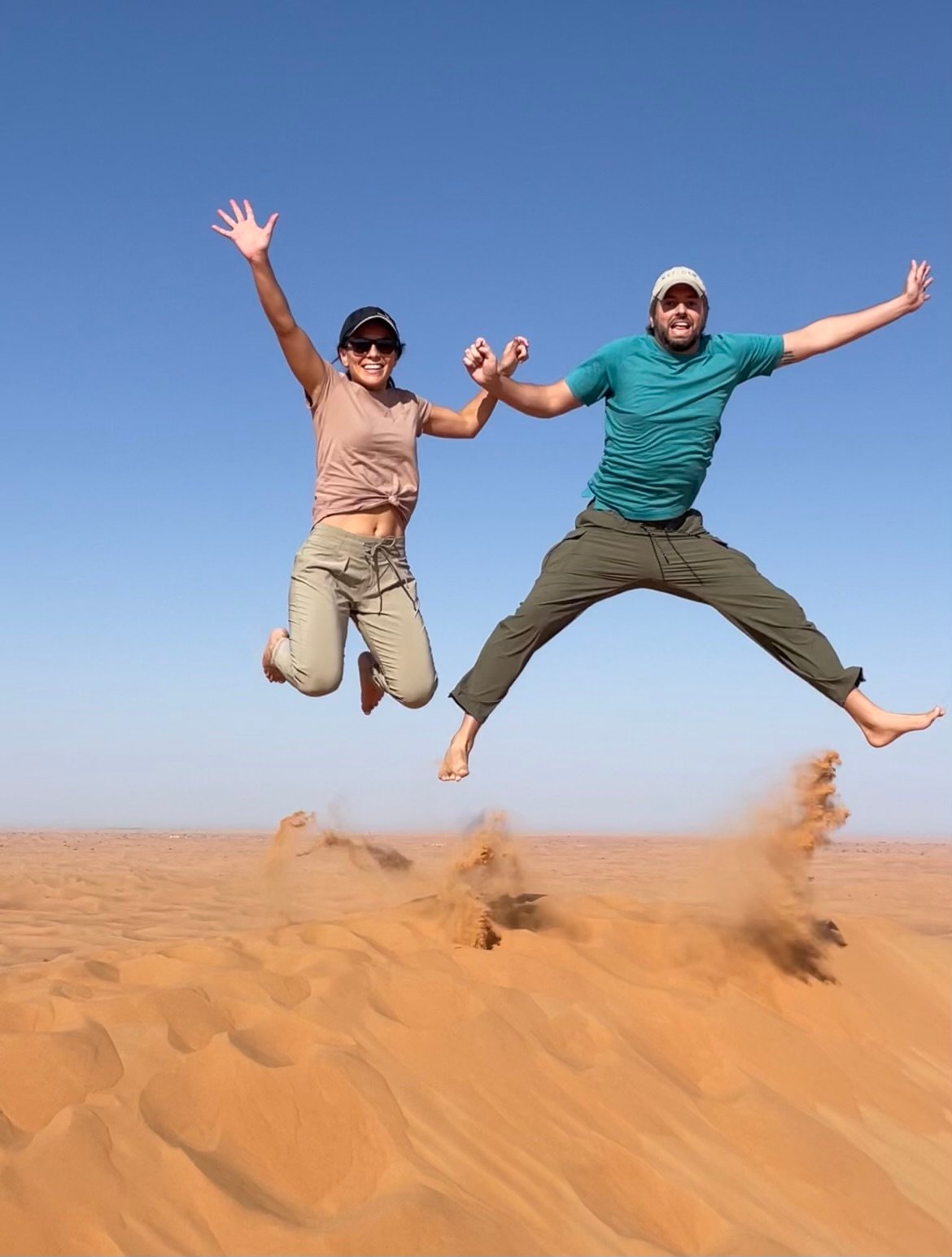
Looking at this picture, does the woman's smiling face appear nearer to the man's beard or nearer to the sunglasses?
the sunglasses

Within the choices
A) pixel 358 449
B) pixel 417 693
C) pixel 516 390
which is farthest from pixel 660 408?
pixel 417 693

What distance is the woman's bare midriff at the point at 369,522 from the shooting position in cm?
459

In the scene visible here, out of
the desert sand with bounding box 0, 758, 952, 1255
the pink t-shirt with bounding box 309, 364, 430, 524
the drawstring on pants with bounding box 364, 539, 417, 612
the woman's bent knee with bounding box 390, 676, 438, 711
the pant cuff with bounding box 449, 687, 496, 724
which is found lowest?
the desert sand with bounding box 0, 758, 952, 1255

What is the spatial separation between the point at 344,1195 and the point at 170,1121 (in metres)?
0.53

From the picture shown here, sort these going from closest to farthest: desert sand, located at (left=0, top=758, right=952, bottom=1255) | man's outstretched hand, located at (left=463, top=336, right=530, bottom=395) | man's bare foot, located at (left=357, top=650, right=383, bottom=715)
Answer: desert sand, located at (left=0, top=758, right=952, bottom=1255) < man's outstretched hand, located at (left=463, top=336, right=530, bottom=395) < man's bare foot, located at (left=357, top=650, right=383, bottom=715)

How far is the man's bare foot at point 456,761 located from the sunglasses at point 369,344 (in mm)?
1734

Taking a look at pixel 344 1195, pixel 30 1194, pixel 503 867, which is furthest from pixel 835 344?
pixel 30 1194

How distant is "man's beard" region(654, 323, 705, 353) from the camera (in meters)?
4.38

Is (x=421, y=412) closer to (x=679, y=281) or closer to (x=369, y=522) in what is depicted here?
(x=369, y=522)

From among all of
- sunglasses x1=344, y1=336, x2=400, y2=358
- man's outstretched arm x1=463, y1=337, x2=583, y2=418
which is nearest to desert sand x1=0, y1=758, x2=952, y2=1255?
man's outstretched arm x1=463, y1=337, x2=583, y2=418

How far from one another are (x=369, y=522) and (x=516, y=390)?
0.87 metres

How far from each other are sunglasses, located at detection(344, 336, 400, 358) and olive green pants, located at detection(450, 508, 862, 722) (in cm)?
123

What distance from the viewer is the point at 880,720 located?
4344 millimetres

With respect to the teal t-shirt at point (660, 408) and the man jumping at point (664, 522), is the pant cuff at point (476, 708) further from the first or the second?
the teal t-shirt at point (660, 408)
